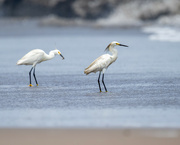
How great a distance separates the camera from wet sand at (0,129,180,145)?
578 cm

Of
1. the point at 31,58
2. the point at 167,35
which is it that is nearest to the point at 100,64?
the point at 31,58

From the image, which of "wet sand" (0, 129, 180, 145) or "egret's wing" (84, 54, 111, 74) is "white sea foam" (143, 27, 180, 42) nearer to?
"egret's wing" (84, 54, 111, 74)

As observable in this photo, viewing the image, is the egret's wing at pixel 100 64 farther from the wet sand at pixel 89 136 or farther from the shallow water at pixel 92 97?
the wet sand at pixel 89 136

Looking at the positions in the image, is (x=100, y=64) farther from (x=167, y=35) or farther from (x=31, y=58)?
(x=167, y=35)

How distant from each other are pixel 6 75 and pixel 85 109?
5.17 metres

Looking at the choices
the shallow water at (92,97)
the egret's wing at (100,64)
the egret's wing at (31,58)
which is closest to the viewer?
the shallow water at (92,97)

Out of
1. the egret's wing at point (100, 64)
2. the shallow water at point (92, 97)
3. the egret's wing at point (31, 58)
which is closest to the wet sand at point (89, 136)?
the shallow water at point (92, 97)

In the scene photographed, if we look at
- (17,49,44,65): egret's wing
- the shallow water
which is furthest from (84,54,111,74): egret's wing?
(17,49,44,65): egret's wing

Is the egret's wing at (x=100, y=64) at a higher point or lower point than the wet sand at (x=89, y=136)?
higher

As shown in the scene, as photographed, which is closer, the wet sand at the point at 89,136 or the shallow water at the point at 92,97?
the wet sand at the point at 89,136

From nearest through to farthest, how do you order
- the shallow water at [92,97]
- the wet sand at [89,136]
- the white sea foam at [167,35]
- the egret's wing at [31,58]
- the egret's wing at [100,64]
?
the wet sand at [89,136], the shallow water at [92,97], the egret's wing at [100,64], the egret's wing at [31,58], the white sea foam at [167,35]

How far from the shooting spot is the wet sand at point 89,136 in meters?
5.78

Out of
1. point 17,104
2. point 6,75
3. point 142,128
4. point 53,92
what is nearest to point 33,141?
point 142,128

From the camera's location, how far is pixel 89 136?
240 inches
